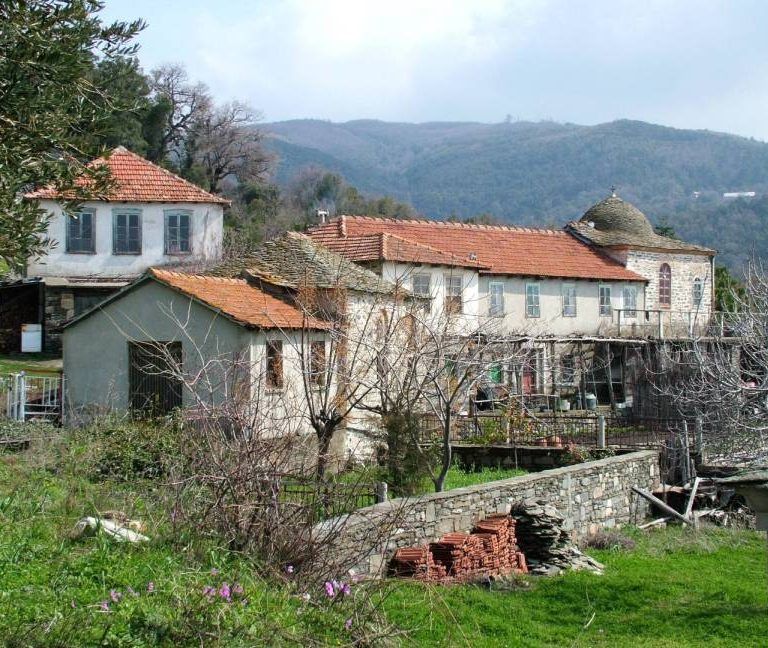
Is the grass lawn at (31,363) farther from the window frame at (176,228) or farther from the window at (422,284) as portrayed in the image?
the window at (422,284)

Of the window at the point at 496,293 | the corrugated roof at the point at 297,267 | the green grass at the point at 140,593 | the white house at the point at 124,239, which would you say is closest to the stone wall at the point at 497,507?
the green grass at the point at 140,593

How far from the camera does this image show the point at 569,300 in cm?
4019

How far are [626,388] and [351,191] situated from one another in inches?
1675

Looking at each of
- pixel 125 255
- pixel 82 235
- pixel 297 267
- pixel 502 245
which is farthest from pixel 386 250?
pixel 82 235

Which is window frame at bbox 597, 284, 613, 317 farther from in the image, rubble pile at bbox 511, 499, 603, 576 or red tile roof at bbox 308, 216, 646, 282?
rubble pile at bbox 511, 499, 603, 576

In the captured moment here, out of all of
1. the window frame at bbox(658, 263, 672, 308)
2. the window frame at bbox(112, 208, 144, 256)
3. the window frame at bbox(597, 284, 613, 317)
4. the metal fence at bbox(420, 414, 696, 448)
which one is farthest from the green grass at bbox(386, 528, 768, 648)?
the window frame at bbox(658, 263, 672, 308)

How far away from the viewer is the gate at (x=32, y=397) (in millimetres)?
22984

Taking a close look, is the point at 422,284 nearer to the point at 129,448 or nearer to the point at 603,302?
the point at 603,302

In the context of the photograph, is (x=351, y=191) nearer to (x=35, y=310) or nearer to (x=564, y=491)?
(x=35, y=310)

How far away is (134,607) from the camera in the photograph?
8.15 m

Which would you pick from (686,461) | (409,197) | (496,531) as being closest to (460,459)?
(686,461)

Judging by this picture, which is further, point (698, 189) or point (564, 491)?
point (698, 189)

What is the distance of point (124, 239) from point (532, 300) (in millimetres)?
15245

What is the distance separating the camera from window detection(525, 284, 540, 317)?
39000 mm
